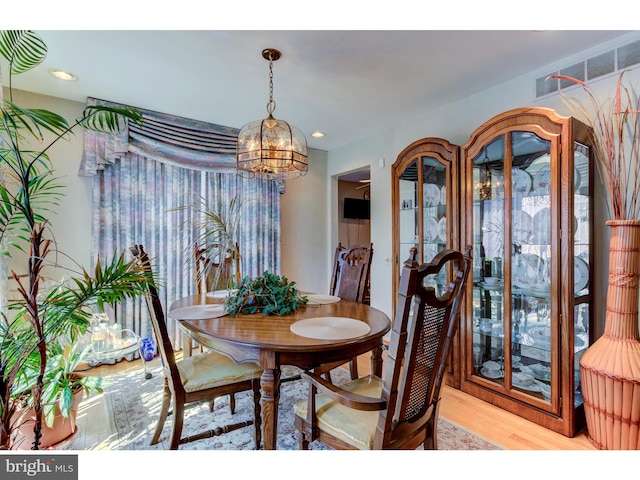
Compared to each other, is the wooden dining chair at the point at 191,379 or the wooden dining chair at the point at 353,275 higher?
the wooden dining chair at the point at 353,275

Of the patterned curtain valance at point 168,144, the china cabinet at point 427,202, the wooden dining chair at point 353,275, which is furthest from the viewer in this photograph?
the patterned curtain valance at point 168,144

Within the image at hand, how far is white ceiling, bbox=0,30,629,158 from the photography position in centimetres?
196

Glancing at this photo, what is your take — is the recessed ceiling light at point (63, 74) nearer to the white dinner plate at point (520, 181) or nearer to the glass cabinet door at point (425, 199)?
the glass cabinet door at point (425, 199)

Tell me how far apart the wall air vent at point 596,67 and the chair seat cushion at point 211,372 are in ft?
9.02

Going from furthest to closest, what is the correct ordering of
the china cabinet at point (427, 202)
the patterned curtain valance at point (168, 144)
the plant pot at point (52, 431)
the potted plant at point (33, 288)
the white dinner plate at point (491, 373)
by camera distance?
the patterned curtain valance at point (168, 144)
the china cabinet at point (427, 202)
the white dinner plate at point (491, 373)
the plant pot at point (52, 431)
the potted plant at point (33, 288)

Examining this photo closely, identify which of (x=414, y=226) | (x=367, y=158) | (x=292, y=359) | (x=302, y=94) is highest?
(x=302, y=94)

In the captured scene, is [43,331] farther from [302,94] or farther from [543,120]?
[543,120]

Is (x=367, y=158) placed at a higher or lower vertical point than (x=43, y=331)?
higher

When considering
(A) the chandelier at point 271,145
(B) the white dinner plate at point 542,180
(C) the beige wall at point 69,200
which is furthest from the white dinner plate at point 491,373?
(C) the beige wall at point 69,200

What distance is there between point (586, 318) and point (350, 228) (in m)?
4.26

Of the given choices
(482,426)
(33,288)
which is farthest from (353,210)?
(33,288)

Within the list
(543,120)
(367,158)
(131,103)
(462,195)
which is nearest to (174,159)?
(131,103)

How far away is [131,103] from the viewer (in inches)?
118

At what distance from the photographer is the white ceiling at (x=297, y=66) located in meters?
1.96
